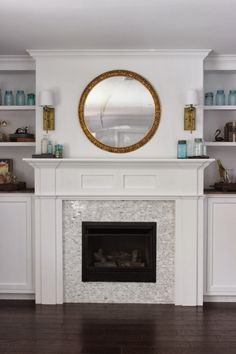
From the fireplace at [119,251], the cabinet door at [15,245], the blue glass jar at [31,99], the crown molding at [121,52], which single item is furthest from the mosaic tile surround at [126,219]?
the crown molding at [121,52]

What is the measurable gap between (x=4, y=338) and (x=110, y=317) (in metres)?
0.91

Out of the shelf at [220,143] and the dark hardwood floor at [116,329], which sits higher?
the shelf at [220,143]

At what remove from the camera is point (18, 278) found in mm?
4066

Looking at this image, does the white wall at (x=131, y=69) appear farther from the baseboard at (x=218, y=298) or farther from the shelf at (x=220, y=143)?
the baseboard at (x=218, y=298)

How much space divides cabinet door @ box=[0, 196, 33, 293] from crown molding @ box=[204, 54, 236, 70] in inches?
85.9

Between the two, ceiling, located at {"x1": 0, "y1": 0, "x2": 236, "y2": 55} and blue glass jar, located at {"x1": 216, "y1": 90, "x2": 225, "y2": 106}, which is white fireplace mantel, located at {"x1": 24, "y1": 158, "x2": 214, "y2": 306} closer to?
blue glass jar, located at {"x1": 216, "y1": 90, "x2": 225, "y2": 106}

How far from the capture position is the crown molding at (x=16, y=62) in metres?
4.10

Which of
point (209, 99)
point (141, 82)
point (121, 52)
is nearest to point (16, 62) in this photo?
point (121, 52)

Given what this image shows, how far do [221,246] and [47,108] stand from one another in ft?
6.93

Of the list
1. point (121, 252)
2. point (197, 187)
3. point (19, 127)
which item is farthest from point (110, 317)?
point (19, 127)

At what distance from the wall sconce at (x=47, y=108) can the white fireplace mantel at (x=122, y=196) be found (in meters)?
0.38

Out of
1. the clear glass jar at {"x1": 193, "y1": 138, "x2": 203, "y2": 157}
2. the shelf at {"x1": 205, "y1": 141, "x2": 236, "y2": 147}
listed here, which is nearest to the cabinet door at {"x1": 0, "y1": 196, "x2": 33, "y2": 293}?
the clear glass jar at {"x1": 193, "y1": 138, "x2": 203, "y2": 157}

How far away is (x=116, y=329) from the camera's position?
3340 millimetres

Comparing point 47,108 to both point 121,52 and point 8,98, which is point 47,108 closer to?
point 8,98
